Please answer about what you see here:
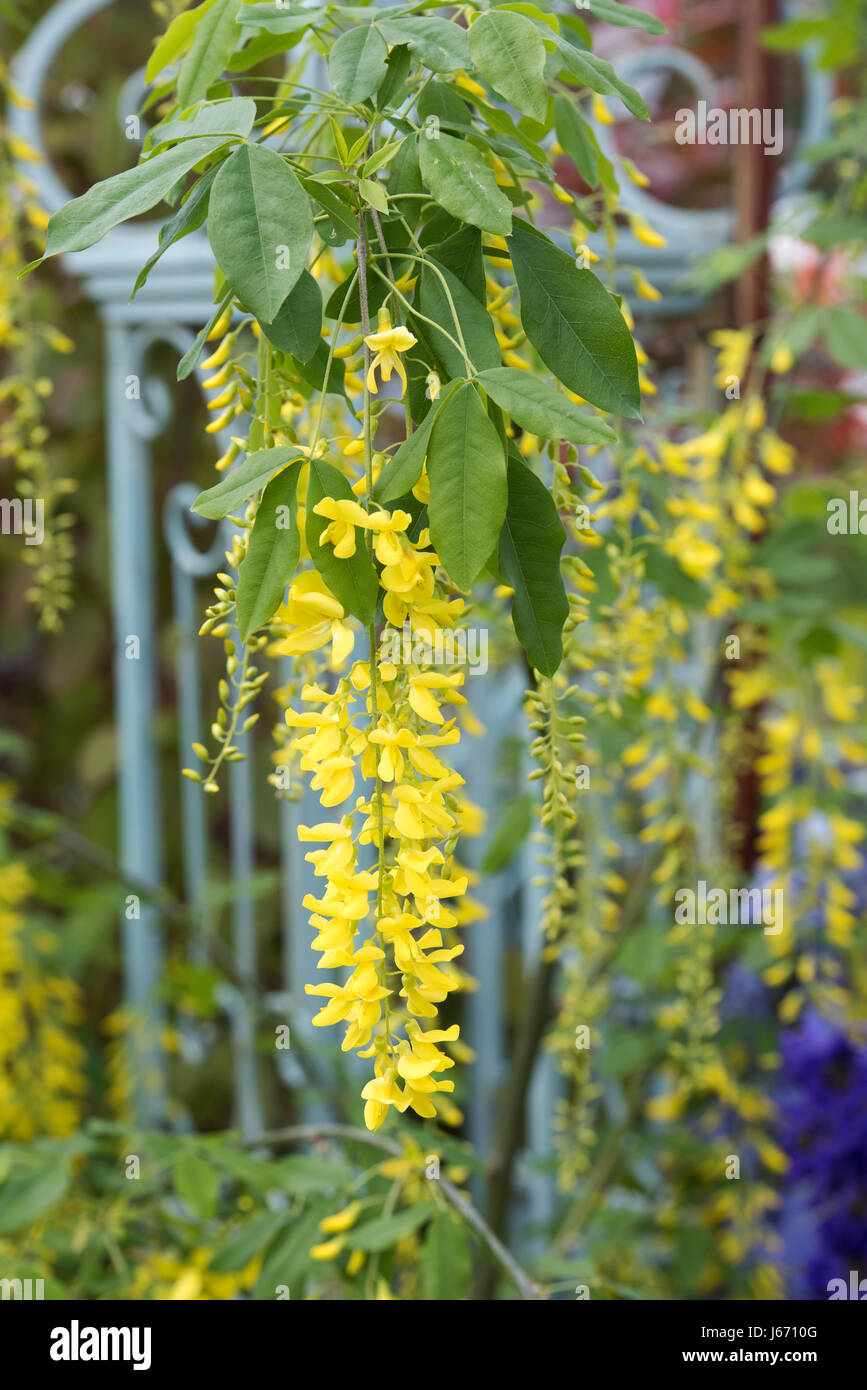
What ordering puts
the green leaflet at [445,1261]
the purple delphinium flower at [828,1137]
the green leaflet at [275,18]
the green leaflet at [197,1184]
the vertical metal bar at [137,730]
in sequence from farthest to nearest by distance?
the vertical metal bar at [137,730] → the purple delphinium flower at [828,1137] → the green leaflet at [197,1184] → the green leaflet at [445,1261] → the green leaflet at [275,18]

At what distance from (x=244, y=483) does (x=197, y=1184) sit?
62cm

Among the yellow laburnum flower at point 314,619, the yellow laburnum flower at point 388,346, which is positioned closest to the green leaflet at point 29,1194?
the yellow laburnum flower at point 314,619

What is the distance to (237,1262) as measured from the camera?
872 mm

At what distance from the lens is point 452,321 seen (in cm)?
52

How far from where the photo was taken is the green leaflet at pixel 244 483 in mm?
464

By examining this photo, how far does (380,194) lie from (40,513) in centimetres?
62

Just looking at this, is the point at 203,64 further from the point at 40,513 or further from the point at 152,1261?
the point at 152,1261

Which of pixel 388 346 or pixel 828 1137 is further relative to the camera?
pixel 828 1137

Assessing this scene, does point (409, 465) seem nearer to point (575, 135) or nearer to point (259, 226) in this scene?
point (259, 226)

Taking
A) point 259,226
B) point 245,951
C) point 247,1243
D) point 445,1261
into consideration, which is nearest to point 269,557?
point 259,226

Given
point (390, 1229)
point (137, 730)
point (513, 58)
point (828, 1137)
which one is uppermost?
point (513, 58)

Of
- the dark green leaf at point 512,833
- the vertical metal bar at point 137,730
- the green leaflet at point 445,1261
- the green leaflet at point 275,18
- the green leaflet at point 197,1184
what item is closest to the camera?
the green leaflet at point 275,18

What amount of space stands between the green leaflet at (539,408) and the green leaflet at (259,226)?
9 centimetres

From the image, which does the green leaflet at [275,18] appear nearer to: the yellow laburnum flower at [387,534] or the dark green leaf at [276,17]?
the dark green leaf at [276,17]
